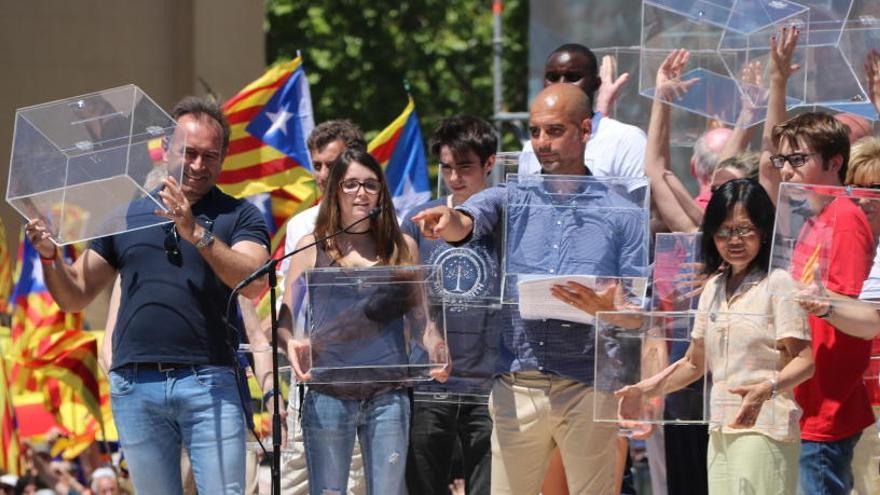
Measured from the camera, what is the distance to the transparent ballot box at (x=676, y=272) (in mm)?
6137

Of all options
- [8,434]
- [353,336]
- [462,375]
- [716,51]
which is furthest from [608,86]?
[8,434]

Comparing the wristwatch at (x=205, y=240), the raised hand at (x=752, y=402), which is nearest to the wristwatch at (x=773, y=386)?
the raised hand at (x=752, y=402)

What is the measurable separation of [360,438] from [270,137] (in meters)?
4.74

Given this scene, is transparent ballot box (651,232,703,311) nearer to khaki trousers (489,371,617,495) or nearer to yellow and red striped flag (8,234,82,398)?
khaki trousers (489,371,617,495)

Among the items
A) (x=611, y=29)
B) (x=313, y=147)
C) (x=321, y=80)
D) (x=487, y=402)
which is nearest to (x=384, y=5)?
(x=321, y=80)

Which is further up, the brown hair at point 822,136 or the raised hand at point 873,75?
the raised hand at point 873,75

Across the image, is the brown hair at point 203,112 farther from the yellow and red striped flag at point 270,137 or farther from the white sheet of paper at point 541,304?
the yellow and red striped flag at point 270,137

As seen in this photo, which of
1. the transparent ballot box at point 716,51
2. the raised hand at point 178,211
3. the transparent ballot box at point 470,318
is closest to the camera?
the raised hand at point 178,211

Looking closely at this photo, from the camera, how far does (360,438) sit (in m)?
5.93

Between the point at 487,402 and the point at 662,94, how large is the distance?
1637 millimetres

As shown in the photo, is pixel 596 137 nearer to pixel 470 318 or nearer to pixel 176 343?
pixel 470 318

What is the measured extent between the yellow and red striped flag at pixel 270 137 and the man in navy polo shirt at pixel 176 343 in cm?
418

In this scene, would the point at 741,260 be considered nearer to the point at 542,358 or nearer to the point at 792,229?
the point at 792,229

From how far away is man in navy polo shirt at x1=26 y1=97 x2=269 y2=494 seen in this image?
582cm
